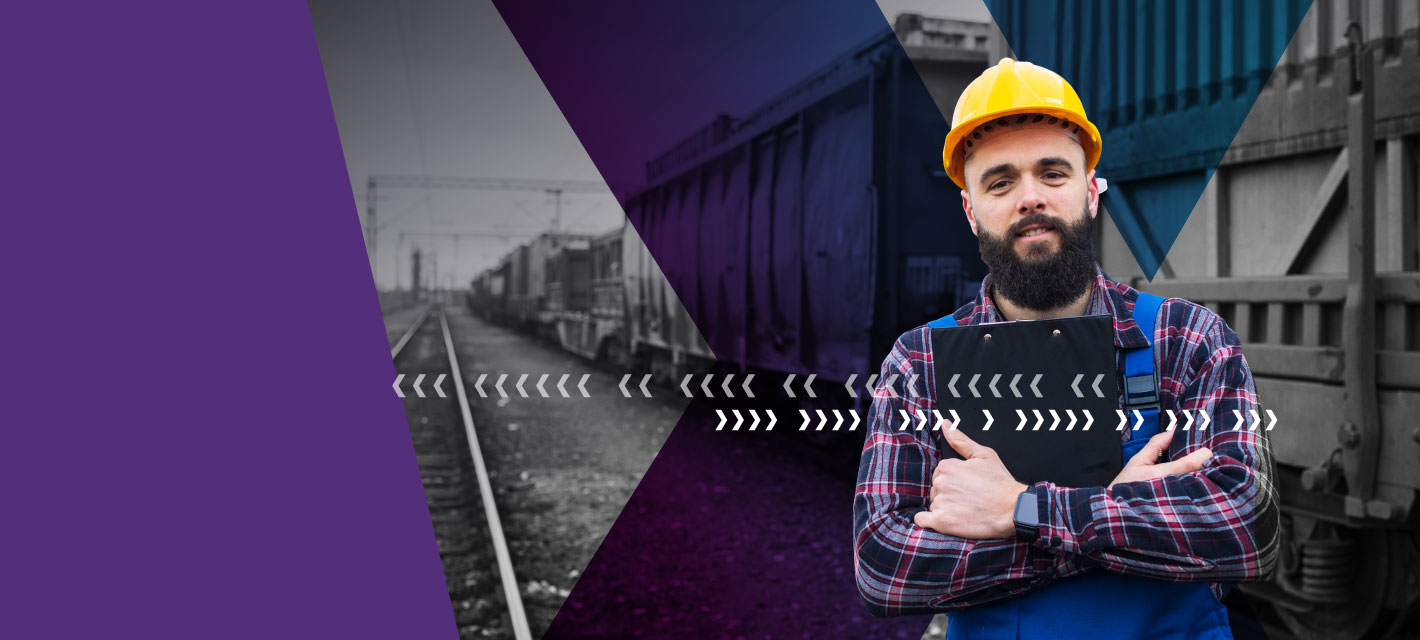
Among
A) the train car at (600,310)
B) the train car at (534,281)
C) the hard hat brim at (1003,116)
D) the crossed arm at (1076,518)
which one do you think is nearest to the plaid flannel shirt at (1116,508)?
the crossed arm at (1076,518)

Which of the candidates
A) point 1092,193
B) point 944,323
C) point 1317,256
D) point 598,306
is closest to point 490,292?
point 598,306

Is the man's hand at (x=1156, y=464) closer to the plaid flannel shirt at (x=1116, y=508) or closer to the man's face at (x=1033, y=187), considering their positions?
the plaid flannel shirt at (x=1116, y=508)

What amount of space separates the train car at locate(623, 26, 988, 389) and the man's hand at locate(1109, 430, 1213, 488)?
549cm

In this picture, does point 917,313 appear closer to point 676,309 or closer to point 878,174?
point 878,174

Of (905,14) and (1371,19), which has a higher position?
(905,14)

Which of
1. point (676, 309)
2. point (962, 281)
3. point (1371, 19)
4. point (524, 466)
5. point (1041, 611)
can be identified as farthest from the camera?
point (676, 309)

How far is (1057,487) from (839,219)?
20.2 ft

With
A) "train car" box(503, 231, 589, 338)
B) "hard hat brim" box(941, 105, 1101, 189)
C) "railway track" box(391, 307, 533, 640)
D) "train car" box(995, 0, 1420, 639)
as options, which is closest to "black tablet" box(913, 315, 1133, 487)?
"hard hat brim" box(941, 105, 1101, 189)

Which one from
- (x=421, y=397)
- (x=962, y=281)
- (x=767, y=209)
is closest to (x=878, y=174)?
(x=962, y=281)

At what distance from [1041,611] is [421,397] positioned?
12.6 meters

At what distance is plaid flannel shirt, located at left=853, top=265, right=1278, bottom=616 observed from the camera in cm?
134

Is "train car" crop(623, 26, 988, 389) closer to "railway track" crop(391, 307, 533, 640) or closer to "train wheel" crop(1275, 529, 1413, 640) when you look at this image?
"railway track" crop(391, 307, 533, 640)

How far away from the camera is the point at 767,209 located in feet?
29.0

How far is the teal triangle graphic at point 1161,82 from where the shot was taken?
3.92 m
